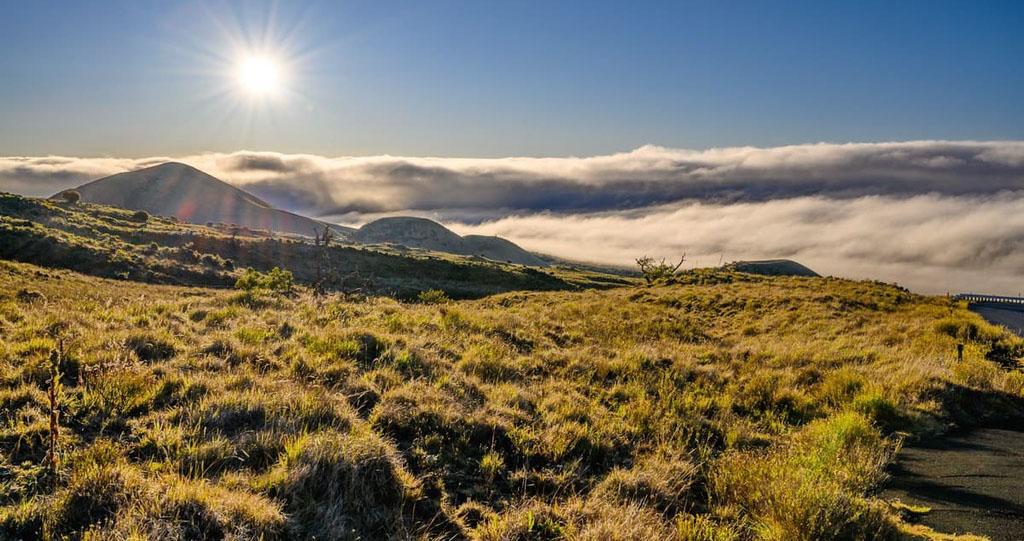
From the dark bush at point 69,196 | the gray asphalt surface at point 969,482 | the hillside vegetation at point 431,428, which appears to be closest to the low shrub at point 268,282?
the hillside vegetation at point 431,428

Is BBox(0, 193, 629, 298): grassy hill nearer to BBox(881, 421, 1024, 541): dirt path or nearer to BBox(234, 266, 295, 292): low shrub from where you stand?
BBox(234, 266, 295, 292): low shrub

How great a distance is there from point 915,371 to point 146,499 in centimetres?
1302

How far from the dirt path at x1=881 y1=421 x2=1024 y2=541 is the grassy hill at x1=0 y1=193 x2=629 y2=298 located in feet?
67.4

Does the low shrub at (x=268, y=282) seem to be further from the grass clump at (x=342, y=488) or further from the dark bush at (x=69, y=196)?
the dark bush at (x=69, y=196)

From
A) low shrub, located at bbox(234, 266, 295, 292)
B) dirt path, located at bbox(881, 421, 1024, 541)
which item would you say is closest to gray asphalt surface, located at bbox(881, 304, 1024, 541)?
dirt path, located at bbox(881, 421, 1024, 541)

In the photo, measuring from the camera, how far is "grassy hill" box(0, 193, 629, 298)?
3394 cm

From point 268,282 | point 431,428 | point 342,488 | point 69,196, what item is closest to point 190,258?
point 268,282

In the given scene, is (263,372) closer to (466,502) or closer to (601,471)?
(466,502)

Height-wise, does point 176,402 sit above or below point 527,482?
above

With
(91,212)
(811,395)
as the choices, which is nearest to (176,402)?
(811,395)

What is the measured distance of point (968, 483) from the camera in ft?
18.2

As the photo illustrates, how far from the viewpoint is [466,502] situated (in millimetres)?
4859

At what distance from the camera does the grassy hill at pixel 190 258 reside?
3394 cm

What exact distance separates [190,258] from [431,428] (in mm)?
44193
